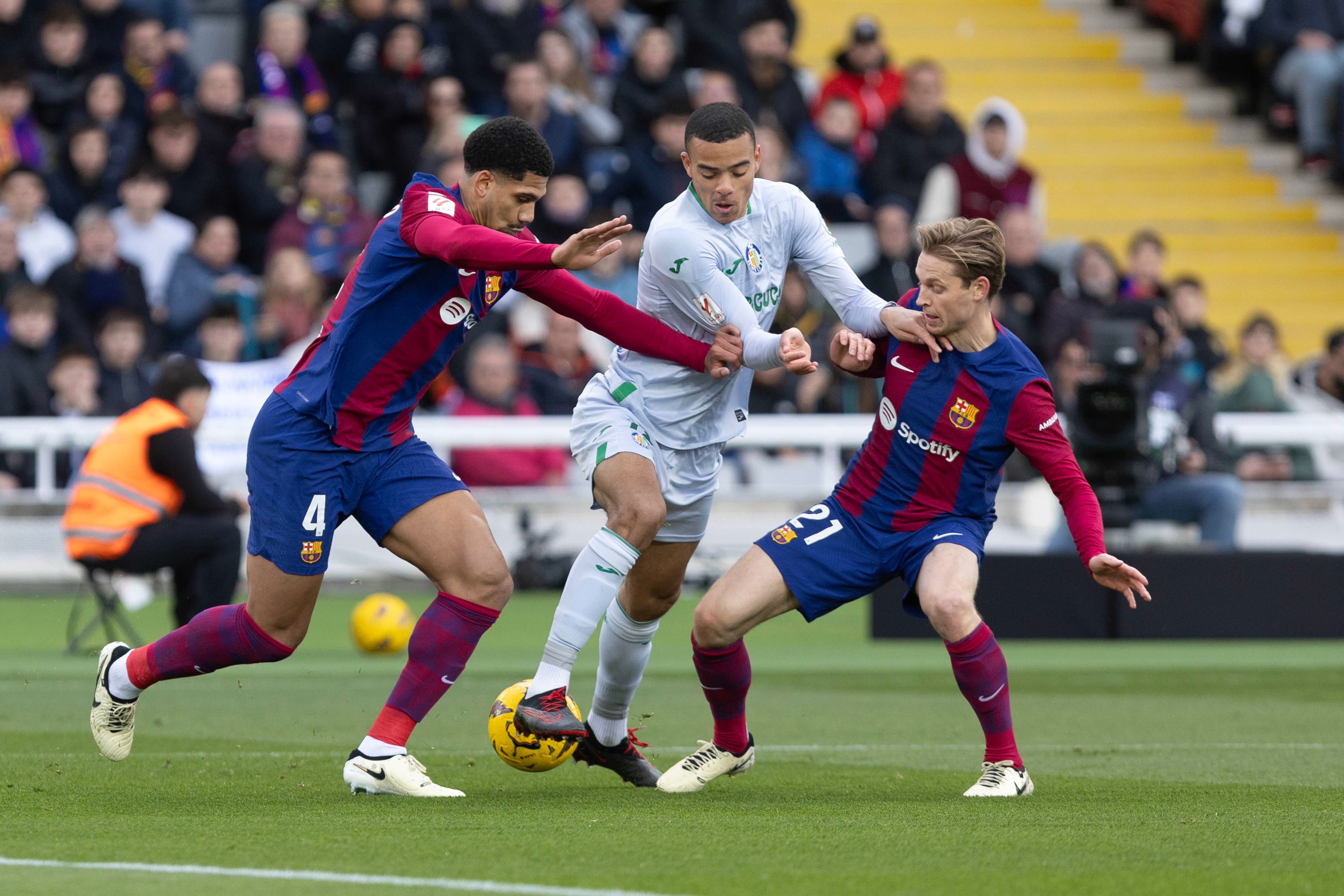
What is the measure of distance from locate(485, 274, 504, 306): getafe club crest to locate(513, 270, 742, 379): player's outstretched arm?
0.07 meters

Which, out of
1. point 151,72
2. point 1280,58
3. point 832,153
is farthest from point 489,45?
point 1280,58

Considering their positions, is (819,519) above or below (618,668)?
above

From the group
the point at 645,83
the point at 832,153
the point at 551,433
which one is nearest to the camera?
the point at 551,433

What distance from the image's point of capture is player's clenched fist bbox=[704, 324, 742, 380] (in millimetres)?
6406

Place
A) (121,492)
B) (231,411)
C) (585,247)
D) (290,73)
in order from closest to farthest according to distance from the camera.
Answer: (585,247) < (121,492) < (231,411) < (290,73)

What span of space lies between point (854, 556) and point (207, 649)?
6.89 ft

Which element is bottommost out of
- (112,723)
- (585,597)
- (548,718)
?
(112,723)

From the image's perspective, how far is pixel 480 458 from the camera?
14258 millimetres

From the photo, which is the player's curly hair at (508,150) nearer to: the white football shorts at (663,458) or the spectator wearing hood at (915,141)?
the white football shorts at (663,458)

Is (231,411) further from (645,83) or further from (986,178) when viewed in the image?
(986,178)

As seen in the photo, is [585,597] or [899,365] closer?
[585,597]

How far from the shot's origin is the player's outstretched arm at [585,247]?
570 cm

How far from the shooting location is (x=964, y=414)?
638 cm

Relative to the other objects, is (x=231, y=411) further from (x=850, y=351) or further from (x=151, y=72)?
(x=850, y=351)
